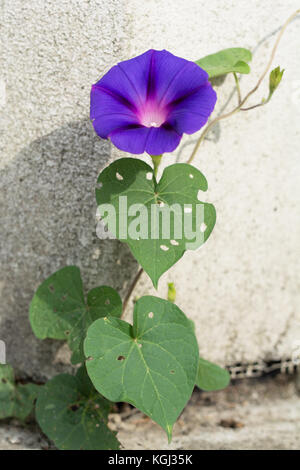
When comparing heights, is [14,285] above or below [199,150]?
below

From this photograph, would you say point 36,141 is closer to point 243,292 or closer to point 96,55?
point 96,55

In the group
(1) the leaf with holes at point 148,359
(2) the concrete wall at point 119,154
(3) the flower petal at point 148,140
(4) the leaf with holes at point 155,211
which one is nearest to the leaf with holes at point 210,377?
(2) the concrete wall at point 119,154

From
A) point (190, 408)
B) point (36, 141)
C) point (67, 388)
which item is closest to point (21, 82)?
point (36, 141)

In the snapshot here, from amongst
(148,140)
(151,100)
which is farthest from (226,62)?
(148,140)

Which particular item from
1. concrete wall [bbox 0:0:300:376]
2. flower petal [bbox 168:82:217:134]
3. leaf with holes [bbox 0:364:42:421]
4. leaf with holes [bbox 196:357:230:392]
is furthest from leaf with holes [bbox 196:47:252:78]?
leaf with holes [bbox 0:364:42:421]

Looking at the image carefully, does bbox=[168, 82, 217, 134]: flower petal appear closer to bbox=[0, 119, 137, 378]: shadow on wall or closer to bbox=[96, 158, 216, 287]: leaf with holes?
bbox=[96, 158, 216, 287]: leaf with holes

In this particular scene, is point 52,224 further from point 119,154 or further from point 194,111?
point 194,111
